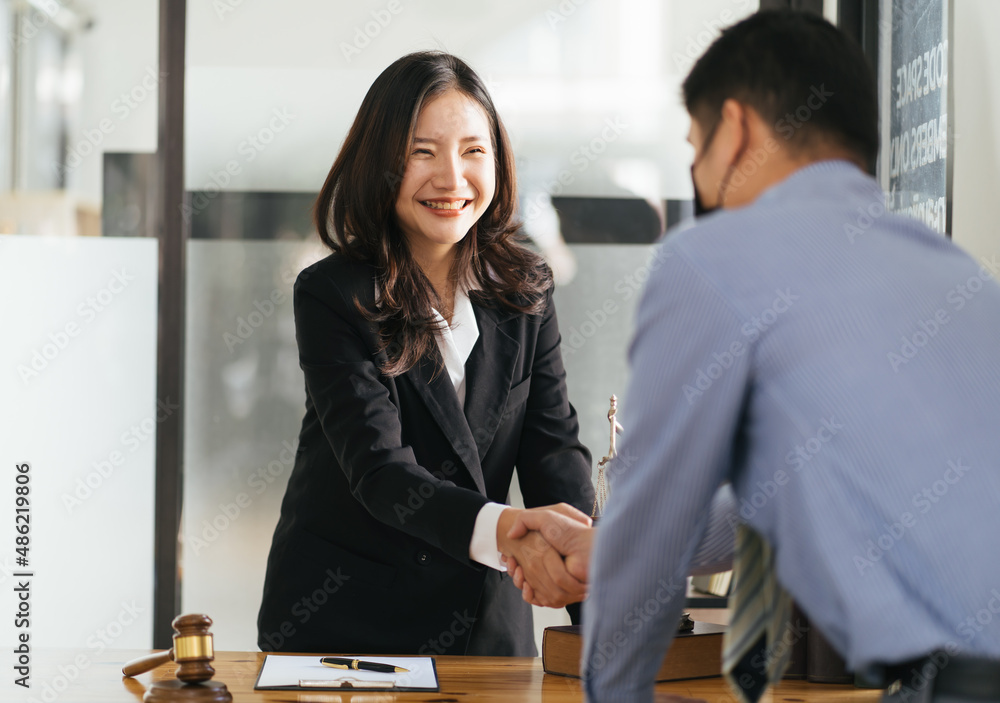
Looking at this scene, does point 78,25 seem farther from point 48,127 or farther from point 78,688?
point 78,688

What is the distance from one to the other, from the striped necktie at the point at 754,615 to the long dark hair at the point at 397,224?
0.95 meters

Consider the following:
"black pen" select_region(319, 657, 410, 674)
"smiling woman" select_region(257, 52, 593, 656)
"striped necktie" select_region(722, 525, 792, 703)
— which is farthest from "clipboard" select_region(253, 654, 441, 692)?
"striped necktie" select_region(722, 525, 792, 703)

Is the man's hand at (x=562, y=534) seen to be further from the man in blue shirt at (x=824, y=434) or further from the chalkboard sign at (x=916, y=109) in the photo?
the chalkboard sign at (x=916, y=109)

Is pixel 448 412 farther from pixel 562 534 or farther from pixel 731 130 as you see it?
pixel 731 130

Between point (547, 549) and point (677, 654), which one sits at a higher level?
point (547, 549)

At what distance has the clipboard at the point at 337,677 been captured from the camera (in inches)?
54.2

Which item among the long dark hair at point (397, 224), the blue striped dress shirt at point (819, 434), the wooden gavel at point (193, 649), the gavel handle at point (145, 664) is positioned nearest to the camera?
the blue striped dress shirt at point (819, 434)

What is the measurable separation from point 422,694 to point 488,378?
0.70 m

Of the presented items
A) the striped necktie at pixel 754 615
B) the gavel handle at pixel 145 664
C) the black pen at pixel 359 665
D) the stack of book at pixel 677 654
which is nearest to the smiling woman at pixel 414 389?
the stack of book at pixel 677 654

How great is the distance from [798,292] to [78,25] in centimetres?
284

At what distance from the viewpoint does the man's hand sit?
157 centimetres

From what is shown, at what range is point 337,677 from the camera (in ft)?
4.66

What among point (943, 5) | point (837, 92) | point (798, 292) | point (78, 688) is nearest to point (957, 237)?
point (943, 5)

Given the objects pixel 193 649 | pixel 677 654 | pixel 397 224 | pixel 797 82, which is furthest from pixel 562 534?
pixel 797 82
